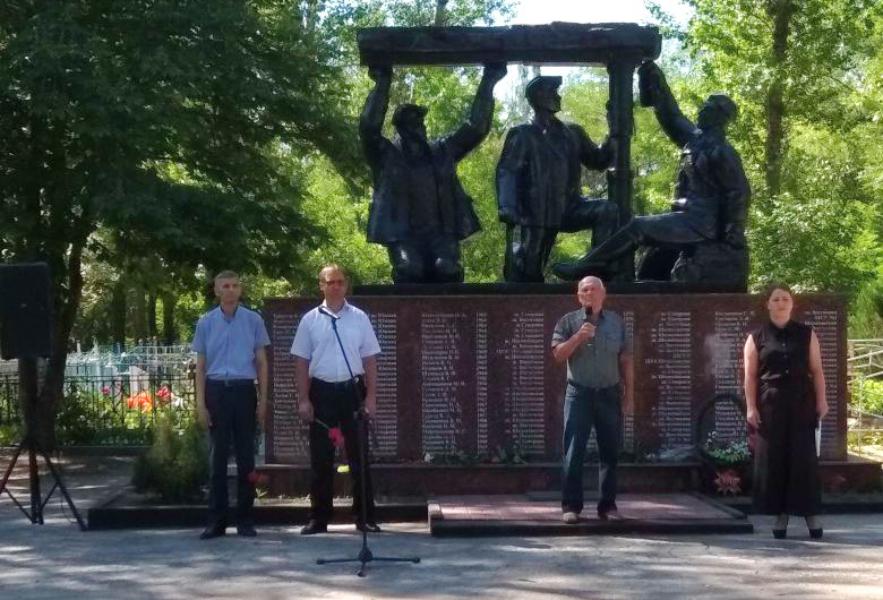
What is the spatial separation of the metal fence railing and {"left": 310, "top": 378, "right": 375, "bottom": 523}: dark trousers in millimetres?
8516

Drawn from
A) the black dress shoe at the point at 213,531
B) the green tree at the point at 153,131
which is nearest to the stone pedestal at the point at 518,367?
the black dress shoe at the point at 213,531

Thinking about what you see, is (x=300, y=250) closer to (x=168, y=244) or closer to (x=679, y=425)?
(x=168, y=244)

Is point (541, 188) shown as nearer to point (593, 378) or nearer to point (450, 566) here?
point (593, 378)

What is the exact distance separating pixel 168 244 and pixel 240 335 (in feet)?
22.2

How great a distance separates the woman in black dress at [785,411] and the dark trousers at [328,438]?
2820 mm

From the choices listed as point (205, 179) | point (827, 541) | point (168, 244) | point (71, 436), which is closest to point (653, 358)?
point (827, 541)

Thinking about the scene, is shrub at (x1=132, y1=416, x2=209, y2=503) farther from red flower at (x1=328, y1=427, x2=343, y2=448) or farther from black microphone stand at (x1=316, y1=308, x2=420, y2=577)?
black microphone stand at (x1=316, y1=308, x2=420, y2=577)

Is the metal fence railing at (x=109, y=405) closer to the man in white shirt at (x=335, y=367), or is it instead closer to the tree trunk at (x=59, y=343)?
the tree trunk at (x=59, y=343)

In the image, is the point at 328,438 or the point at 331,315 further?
the point at 328,438

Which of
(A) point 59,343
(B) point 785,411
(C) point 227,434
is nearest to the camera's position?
(B) point 785,411

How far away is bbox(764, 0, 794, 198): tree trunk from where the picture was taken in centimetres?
2644

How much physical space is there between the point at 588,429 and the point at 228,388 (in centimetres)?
266

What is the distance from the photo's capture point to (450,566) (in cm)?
952

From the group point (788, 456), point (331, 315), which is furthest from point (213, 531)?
point (788, 456)
